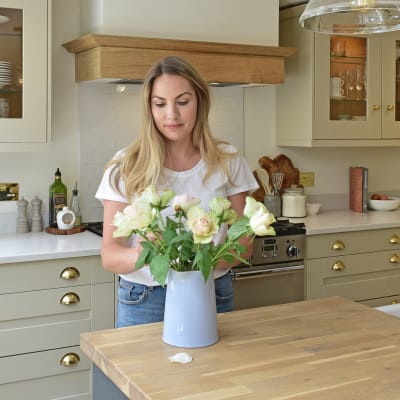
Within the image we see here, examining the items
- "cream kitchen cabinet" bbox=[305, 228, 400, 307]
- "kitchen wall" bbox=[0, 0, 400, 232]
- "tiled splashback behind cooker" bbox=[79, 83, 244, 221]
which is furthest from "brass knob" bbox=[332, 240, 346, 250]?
"tiled splashback behind cooker" bbox=[79, 83, 244, 221]

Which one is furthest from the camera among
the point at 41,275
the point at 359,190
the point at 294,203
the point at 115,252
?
the point at 359,190

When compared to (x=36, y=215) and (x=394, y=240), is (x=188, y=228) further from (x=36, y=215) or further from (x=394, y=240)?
(x=394, y=240)

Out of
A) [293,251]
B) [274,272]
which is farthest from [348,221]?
[274,272]

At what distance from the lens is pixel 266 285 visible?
351 cm

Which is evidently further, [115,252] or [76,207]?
[76,207]

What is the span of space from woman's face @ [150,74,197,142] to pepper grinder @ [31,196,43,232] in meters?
1.53

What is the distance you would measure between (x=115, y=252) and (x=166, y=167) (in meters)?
0.34

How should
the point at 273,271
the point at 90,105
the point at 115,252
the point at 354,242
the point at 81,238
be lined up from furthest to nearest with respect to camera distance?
1. the point at 354,242
2. the point at 90,105
3. the point at 273,271
4. the point at 81,238
5. the point at 115,252

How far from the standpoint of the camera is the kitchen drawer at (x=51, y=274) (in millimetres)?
2867

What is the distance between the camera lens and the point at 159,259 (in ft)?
5.23

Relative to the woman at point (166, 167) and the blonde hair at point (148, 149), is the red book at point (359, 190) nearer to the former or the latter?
the woman at point (166, 167)

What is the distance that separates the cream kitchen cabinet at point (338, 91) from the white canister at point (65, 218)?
143cm

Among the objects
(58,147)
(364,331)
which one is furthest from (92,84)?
(364,331)

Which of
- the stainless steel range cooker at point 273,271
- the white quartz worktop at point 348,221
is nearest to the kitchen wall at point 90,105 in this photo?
the stainless steel range cooker at point 273,271
